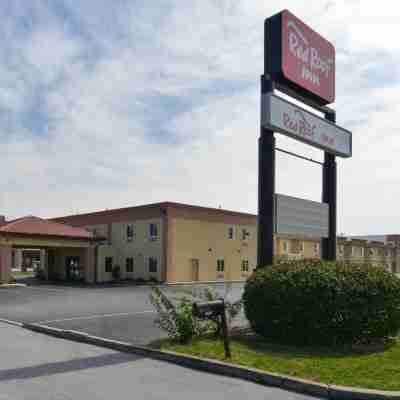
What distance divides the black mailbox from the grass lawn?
691mm

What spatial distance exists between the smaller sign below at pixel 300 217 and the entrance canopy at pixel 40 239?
27022mm

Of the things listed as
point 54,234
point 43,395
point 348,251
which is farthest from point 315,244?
point 43,395

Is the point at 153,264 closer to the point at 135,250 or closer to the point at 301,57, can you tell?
the point at 135,250

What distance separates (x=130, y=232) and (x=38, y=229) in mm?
7529

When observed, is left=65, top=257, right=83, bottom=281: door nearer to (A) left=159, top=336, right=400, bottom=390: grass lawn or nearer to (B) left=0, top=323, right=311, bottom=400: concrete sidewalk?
(B) left=0, top=323, right=311, bottom=400: concrete sidewalk

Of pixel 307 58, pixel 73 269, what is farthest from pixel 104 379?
pixel 73 269

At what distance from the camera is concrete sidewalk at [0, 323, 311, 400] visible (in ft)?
21.4

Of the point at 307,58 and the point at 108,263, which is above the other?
the point at 307,58

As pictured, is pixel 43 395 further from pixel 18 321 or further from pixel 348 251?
pixel 348 251

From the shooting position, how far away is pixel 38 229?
37.5 meters

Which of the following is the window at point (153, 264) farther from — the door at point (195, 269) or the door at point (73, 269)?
the door at point (73, 269)

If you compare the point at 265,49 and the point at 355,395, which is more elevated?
the point at 265,49

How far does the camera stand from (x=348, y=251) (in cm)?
6581

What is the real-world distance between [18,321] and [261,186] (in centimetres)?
861
